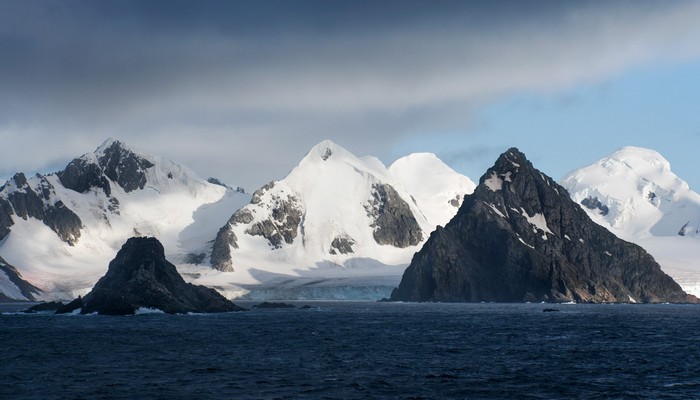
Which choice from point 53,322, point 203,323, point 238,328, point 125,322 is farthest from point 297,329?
point 53,322

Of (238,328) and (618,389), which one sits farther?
(238,328)

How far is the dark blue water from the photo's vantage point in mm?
83188

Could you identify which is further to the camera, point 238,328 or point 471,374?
point 238,328

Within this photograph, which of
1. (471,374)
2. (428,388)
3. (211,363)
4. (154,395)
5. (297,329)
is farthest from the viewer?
(297,329)

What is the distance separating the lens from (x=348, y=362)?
347 ft

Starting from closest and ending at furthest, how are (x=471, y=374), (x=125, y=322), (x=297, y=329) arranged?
(x=471, y=374)
(x=297, y=329)
(x=125, y=322)

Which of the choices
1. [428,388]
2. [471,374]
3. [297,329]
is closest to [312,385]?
[428,388]

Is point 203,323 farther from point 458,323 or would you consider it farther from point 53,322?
point 458,323

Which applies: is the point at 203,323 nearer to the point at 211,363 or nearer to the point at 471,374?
the point at 211,363

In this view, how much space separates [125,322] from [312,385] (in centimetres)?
10367

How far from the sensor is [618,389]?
8438cm

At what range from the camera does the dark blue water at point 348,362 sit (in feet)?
273

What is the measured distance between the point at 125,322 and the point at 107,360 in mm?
77103

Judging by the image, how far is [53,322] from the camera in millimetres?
192250
